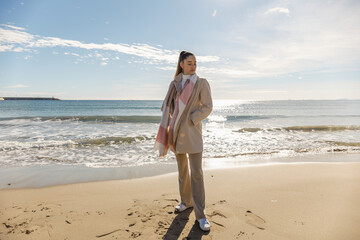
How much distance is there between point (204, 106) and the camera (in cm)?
258

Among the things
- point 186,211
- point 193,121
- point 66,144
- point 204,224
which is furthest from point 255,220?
point 66,144

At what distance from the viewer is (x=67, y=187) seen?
13.2 ft

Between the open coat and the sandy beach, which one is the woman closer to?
the open coat

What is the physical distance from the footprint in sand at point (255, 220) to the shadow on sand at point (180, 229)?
0.60 metres

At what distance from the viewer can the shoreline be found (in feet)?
14.4

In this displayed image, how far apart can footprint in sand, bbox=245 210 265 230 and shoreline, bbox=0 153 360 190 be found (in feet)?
7.38

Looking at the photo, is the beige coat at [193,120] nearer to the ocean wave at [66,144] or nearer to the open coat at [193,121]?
the open coat at [193,121]

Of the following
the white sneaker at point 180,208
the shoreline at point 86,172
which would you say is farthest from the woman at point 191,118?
the shoreline at point 86,172

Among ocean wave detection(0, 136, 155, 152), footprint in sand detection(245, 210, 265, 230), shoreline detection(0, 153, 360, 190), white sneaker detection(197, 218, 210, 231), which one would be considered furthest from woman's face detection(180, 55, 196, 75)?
ocean wave detection(0, 136, 155, 152)

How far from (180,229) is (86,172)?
3173 mm

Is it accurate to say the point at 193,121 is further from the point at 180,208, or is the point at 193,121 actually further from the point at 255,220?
the point at 255,220

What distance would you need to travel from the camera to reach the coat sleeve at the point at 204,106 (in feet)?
8.32

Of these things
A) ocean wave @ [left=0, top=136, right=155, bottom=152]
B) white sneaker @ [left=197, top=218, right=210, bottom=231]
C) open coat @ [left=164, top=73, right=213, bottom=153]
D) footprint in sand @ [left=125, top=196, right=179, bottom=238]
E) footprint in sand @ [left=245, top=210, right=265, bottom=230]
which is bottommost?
ocean wave @ [left=0, top=136, right=155, bottom=152]

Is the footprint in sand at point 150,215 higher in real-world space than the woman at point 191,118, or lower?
lower
